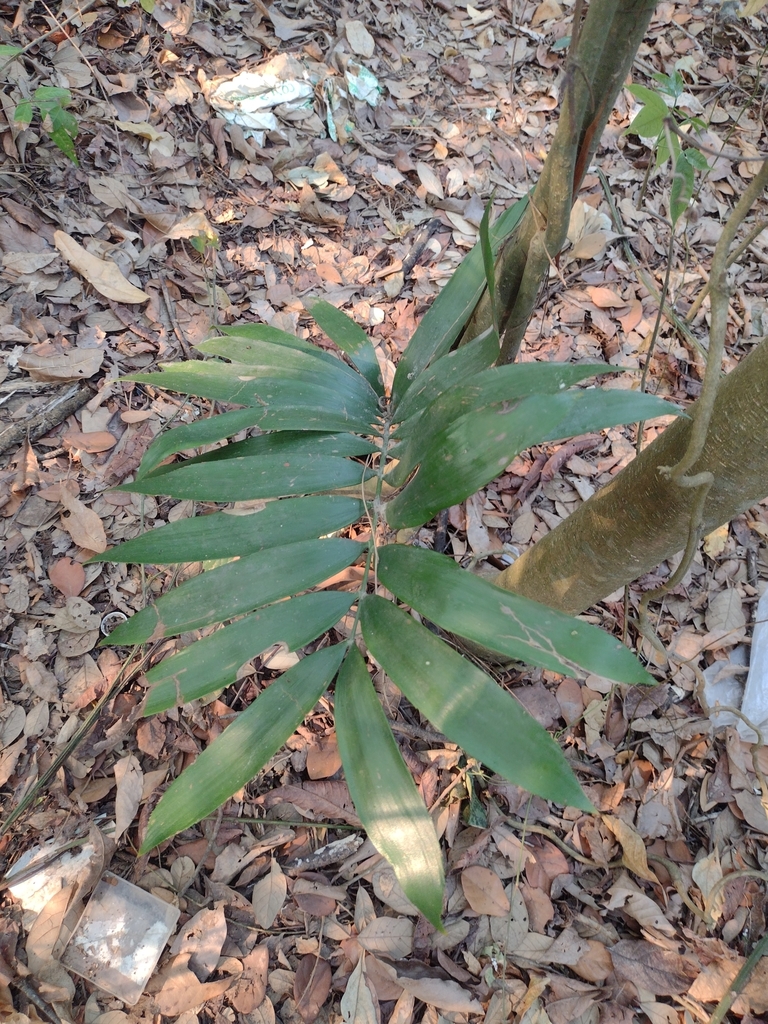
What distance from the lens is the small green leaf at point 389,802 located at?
1.91 feet

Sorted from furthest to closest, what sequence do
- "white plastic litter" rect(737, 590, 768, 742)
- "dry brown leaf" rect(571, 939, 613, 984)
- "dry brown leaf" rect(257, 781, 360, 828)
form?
"white plastic litter" rect(737, 590, 768, 742)
"dry brown leaf" rect(257, 781, 360, 828)
"dry brown leaf" rect(571, 939, 613, 984)

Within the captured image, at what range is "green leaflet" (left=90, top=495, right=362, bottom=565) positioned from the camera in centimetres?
70

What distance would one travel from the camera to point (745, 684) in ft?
4.29

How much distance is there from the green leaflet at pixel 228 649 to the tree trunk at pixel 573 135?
56cm

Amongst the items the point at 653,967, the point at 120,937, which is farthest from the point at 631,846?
the point at 120,937

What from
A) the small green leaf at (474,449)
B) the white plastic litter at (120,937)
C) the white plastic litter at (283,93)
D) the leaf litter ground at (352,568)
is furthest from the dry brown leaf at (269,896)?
the white plastic litter at (283,93)

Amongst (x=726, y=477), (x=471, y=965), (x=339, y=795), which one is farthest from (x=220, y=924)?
(x=726, y=477)

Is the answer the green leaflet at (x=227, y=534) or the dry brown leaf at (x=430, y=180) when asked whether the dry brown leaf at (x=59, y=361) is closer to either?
the green leaflet at (x=227, y=534)

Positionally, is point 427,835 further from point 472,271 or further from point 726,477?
point 472,271

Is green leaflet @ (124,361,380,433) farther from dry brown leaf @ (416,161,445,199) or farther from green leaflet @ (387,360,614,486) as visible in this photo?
dry brown leaf @ (416,161,445,199)

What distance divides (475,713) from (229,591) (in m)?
0.29

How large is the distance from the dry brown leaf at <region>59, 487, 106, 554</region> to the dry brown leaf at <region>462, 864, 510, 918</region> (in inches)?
37.7

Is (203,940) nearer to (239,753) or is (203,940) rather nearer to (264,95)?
(239,753)

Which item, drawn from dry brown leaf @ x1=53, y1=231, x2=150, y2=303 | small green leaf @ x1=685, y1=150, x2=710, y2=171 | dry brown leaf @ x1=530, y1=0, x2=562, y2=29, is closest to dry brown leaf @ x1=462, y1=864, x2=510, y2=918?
small green leaf @ x1=685, y1=150, x2=710, y2=171
